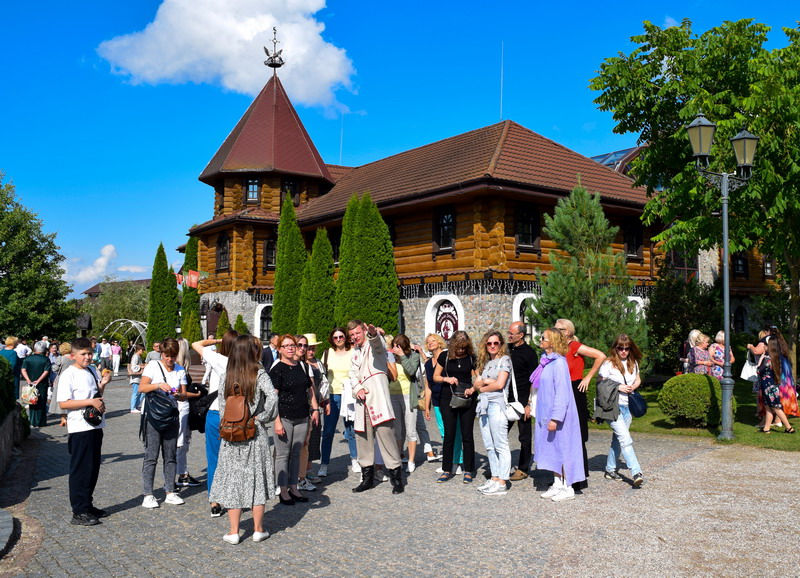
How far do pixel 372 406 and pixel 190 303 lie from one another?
31.2 meters

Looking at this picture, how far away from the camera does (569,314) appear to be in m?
14.9

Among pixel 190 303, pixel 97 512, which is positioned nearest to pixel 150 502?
pixel 97 512

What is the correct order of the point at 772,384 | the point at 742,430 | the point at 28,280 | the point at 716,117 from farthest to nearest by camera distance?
the point at 28,280, the point at 716,117, the point at 742,430, the point at 772,384

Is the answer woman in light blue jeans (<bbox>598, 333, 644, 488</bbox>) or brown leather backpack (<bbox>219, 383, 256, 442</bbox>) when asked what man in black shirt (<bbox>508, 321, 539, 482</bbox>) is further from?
brown leather backpack (<bbox>219, 383, 256, 442</bbox>)

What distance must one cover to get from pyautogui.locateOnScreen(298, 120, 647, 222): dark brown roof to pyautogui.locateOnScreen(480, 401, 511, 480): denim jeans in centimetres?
1283

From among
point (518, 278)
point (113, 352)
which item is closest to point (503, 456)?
point (518, 278)

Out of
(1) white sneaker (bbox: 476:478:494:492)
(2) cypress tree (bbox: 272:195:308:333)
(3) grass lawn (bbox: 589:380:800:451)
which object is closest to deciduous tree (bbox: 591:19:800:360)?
(3) grass lawn (bbox: 589:380:800:451)

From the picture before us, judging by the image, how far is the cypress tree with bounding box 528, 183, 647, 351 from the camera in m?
14.7

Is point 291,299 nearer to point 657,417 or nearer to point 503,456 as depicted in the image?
point 657,417

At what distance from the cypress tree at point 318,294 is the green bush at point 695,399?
1420 centimetres

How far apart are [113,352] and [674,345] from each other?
24.0m

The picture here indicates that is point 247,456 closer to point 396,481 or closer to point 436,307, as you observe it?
point 396,481

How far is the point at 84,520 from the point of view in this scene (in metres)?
6.85

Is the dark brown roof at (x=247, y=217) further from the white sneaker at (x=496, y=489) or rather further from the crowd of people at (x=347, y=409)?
the white sneaker at (x=496, y=489)
